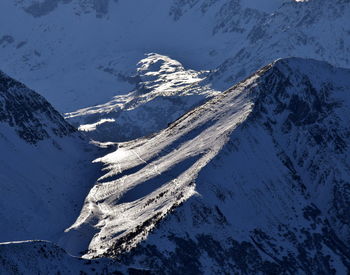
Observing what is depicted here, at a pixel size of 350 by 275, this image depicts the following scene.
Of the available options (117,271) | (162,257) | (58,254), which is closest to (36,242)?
(58,254)

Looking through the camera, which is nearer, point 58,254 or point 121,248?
point 58,254

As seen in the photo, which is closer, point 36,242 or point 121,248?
point 36,242

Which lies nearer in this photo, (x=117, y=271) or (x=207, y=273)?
(x=117, y=271)

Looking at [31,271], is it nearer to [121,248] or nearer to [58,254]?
[58,254]

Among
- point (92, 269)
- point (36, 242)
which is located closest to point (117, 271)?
point (92, 269)

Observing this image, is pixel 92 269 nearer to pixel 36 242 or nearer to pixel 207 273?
pixel 36 242

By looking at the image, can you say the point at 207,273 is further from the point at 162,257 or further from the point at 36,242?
the point at 36,242
